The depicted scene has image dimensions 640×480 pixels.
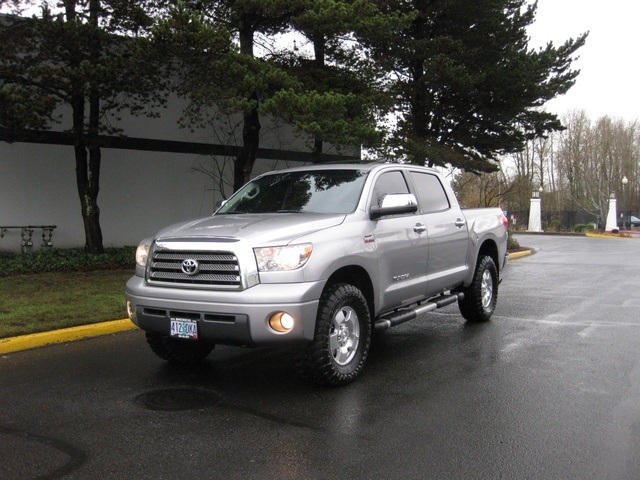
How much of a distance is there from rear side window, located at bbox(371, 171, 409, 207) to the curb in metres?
3.90

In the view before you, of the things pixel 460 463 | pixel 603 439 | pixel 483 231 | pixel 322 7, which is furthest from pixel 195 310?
pixel 322 7

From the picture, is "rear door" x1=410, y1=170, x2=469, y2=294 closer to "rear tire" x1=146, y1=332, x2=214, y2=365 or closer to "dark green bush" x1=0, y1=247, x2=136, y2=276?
"rear tire" x1=146, y1=332, x2=214, y2=365

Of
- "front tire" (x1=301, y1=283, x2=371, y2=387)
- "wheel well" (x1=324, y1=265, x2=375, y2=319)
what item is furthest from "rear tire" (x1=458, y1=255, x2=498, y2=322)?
"front tire" (x1=301, y1=283, x2=371, y2=387)

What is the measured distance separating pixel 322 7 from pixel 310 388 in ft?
27.2

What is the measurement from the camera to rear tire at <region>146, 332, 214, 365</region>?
5777mm

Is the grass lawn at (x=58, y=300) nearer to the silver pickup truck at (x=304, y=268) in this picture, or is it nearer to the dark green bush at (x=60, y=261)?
the dark green bush at (x=60, y=261)


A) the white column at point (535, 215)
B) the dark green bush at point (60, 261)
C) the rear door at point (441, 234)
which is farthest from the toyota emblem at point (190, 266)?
the white column at point (535, 215)

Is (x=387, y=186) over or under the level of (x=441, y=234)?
over

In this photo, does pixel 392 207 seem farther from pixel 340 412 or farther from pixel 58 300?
pixel 58 300

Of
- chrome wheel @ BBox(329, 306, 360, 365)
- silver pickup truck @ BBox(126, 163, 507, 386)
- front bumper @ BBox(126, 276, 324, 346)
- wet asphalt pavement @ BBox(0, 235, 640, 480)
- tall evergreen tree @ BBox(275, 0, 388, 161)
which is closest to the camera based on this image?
wet asphalt pavement @ BBox(0, 235, 640, 480)

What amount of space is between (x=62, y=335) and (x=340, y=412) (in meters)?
4.07

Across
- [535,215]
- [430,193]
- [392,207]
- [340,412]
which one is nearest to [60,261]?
[430,193]

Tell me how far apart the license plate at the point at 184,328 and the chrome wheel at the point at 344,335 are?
44.9 inches

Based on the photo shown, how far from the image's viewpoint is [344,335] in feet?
17.4
